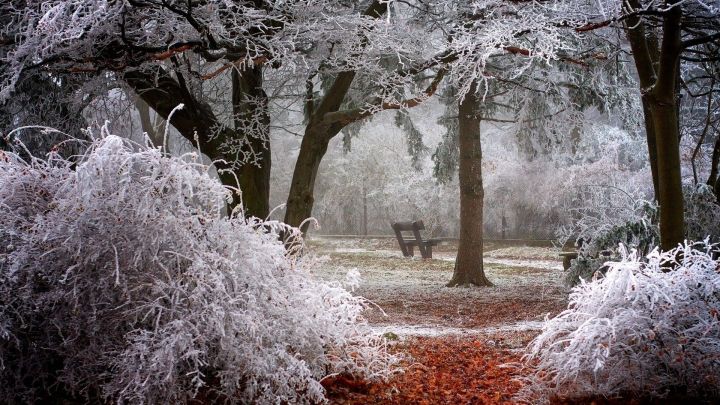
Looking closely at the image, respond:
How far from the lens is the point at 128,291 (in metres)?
3.92

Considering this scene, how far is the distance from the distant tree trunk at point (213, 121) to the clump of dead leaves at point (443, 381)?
3640 millimetres

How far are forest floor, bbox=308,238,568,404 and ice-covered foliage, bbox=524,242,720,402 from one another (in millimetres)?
582

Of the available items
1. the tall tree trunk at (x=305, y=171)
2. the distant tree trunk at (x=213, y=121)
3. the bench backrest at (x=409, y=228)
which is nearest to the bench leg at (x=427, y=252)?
the bench backrest at (x=409, y=228)

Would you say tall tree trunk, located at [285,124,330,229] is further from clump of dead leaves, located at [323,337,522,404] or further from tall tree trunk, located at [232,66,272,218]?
clump of dead leaves, located at [323,337,522,404]

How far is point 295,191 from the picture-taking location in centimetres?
956

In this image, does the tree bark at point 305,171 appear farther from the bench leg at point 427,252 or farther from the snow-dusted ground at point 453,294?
the bench leg at point 427,252

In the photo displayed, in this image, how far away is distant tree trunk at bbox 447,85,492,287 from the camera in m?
11.9

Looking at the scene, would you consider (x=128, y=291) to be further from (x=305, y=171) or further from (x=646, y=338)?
(x=305, y=171)

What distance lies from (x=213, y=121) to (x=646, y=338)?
250 inches

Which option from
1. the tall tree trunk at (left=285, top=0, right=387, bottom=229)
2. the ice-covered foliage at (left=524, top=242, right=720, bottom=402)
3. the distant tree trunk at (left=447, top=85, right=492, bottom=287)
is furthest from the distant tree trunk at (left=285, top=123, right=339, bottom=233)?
the ice-covered foliage at (left=524, top=242, right=720, bottom=402)

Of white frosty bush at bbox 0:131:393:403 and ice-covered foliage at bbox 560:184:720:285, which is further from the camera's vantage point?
ice-covered foliage at bbox 560:184:720:285

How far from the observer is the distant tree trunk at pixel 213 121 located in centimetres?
880

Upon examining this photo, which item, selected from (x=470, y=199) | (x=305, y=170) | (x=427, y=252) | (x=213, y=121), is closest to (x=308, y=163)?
(x=305, y=170)

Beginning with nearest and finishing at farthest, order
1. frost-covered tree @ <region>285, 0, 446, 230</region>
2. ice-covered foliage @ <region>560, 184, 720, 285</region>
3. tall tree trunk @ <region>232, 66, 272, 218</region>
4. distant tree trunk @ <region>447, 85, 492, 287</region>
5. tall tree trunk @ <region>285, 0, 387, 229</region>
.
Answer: frost-covered tree @ <region>285, 0, 446, 230</region>
ice-covered foliage @ <region>560, 184, 720, 285</region>
tall tree trunk @ <region>232, 66, 272, 218</region>
tall tree trunk @ <region>285, 0, 387, 229</region>
distant tree trunk @ <region>447, 85, 492, 287</region>
